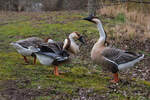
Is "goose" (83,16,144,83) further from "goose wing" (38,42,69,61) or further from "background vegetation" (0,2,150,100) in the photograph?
"goose wing" (38,42,69,61)

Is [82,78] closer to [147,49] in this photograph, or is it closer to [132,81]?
[132,81]

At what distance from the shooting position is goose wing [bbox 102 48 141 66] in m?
6.25

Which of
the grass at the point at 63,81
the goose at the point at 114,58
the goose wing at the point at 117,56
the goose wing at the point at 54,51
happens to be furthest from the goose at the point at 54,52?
the goose wing at the point at 117,56

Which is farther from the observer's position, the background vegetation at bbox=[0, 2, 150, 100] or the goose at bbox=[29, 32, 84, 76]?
the goose at bbox=[29, 32, 84, 76]

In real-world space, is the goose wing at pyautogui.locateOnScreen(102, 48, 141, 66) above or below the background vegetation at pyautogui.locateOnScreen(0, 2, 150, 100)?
above

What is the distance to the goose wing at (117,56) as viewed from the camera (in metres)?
6.25

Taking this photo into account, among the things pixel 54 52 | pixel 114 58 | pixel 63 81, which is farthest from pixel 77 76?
pixel 114 58

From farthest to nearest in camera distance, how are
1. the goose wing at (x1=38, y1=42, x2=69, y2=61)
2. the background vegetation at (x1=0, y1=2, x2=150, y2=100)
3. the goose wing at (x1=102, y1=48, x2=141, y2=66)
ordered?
1. the goose wing at (x1=38, y1=42, x2=69, y2=61)
2. the goose wing at (x1=102, y1=48, x2=141, y2=66)
3. the background vegetation at (x1=0, y1=2, x2=150, y2=100)

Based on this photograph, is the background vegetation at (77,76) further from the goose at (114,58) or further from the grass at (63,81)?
the goose at (114,58)

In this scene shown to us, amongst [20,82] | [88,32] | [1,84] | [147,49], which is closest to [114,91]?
[20,82]

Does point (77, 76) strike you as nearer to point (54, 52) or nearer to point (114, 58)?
point (54, 52)

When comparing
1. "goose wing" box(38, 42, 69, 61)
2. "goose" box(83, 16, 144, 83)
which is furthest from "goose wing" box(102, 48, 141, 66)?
Answer: "goose wing" box(38, 42, 69, 61)

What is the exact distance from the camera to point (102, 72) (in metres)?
8.28

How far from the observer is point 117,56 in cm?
634
